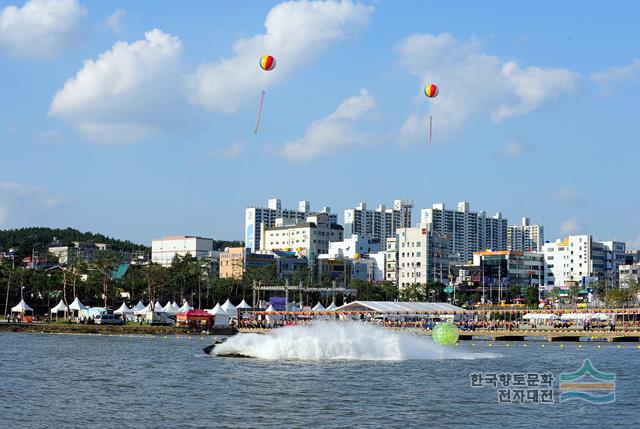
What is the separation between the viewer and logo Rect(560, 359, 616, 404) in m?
44.6

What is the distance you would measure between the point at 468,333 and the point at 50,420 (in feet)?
268

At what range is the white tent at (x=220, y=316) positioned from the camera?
129m

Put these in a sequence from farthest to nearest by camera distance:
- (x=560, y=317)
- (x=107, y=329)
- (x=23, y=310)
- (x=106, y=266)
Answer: (x=106, y=266) < (x=560, y=317) < (x=23, y=310) < (x=107, y=329)

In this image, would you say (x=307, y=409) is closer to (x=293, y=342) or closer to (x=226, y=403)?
(x=226, y=403)

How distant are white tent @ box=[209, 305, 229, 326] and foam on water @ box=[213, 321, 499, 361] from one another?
5947cm

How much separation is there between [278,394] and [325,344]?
21670 mm

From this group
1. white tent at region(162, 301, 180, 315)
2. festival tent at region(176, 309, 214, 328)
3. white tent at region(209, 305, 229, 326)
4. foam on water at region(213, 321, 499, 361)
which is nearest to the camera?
foam on water at region(213, 321, 499, 361)

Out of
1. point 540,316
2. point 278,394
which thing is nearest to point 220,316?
point 540,316

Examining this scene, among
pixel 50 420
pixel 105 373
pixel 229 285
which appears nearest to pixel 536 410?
pixel 50 420

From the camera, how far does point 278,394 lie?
4509 cm

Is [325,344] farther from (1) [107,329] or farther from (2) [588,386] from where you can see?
(1) [107,329]

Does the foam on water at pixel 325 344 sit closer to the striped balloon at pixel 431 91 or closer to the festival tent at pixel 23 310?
the striped balloon at pixel 431 91

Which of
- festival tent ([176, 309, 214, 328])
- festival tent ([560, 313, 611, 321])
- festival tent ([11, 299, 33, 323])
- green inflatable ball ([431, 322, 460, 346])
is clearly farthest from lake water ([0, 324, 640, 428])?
festival tent ([560, 313, 611, 321])

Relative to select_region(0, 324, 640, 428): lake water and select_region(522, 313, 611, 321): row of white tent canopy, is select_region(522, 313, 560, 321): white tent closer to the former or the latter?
select_region(522, 313, 611, 321): row of white tent canopy
